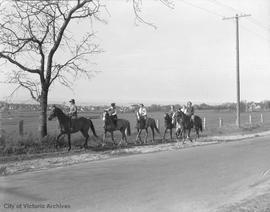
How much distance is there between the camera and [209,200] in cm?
978

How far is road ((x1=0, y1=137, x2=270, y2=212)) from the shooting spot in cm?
915

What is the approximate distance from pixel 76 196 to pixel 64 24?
13.4m

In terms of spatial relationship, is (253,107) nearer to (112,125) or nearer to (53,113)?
(112,125)

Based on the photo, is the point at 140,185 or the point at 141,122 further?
the point at 141,122

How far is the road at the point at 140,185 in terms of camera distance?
9148 millimetres

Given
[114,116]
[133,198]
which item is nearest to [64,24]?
[114,116]

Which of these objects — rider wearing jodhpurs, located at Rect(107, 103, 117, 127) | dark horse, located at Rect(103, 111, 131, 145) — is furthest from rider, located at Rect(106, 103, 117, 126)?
dark horse, located at Rect(103, 111, 131, 145)

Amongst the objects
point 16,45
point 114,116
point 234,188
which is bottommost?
point 234,188

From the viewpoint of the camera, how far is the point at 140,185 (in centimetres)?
1122

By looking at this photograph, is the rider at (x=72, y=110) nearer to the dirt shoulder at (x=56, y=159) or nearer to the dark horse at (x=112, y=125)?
the dirt shoulder at (x=56, y=159)

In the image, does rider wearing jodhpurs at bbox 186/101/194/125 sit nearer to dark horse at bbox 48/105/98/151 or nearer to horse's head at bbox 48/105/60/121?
dark horse at bbox 48/105/98/151

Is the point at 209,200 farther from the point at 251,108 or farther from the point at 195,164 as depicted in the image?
the point at 251,108

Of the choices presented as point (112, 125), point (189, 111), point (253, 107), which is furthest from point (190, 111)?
point (253, 107)

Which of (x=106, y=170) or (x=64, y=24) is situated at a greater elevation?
(x=64, y=24)
